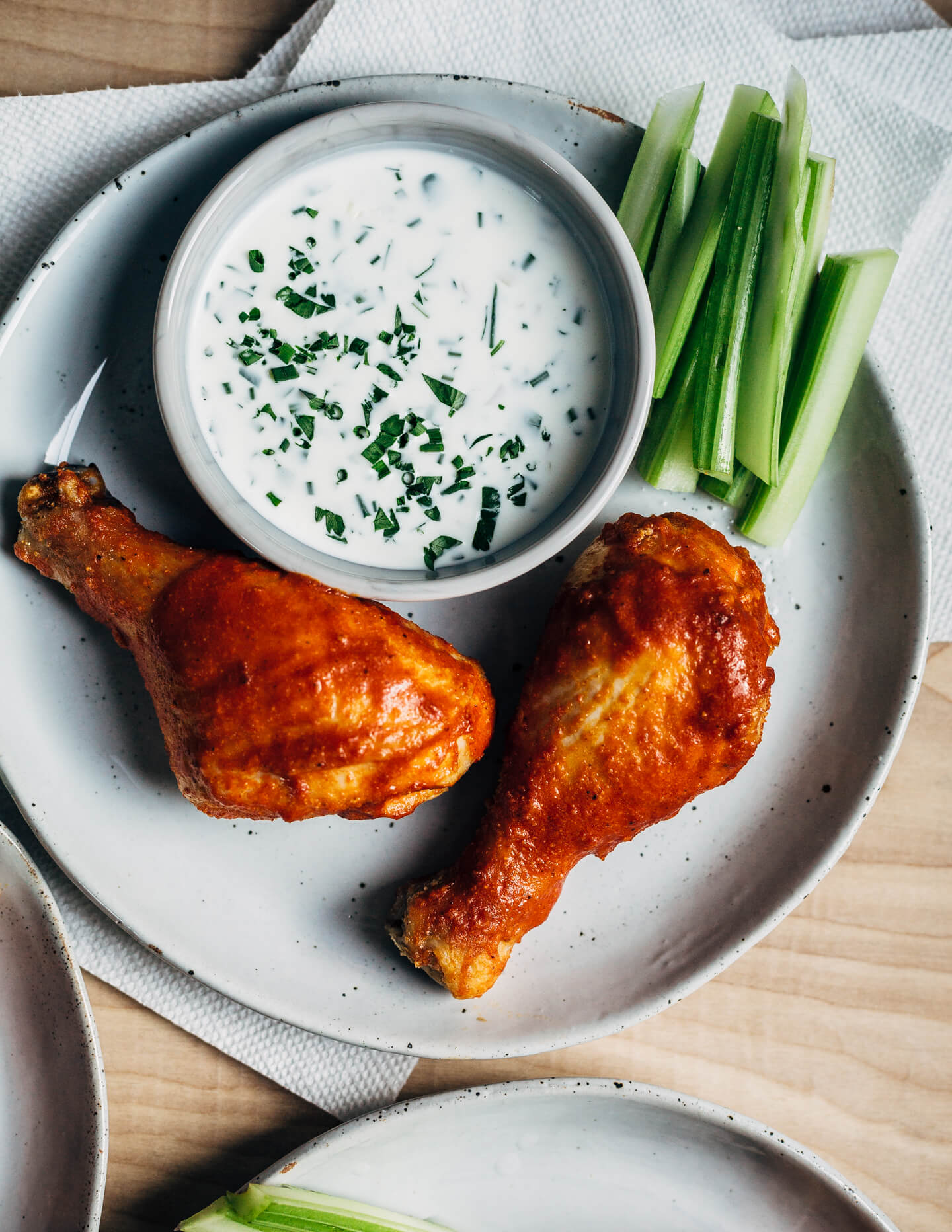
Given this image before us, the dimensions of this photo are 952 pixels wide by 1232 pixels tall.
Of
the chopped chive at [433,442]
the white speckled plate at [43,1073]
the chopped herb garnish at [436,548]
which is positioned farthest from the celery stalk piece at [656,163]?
the white speckled plate at [43,1073]

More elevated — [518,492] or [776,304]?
[776,304]

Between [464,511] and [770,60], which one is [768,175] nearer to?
[770,60]

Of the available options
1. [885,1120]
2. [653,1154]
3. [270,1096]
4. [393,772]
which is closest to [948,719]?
[885,1120]

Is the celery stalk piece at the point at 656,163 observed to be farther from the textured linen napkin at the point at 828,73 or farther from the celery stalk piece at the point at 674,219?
the textured linen napkin at the point at 828,73

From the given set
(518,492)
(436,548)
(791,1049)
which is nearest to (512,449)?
(518,492)

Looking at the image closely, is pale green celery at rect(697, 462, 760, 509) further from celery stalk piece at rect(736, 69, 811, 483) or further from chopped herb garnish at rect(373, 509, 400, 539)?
chopped herb garnish at rect(373, 509, 400, 539)

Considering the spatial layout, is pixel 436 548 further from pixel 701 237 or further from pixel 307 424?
pixel 701 237
